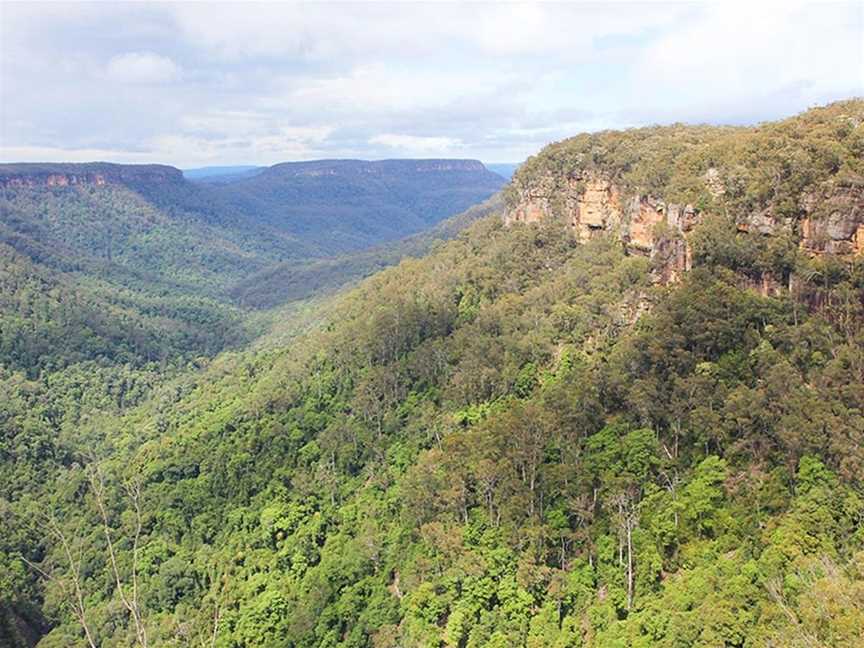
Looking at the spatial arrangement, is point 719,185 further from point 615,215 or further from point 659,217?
point 615,215

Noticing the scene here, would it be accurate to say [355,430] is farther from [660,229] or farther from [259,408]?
[660,229]

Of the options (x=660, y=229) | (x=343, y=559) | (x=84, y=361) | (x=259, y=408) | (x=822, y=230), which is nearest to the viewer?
(x=822, y=230)

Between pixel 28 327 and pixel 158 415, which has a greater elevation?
pixel 28 327

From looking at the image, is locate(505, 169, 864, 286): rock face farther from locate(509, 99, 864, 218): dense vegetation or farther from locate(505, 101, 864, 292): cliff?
locate(509, 99, 864, 218): dense vegetation

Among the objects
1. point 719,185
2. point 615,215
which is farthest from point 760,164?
point 615,215

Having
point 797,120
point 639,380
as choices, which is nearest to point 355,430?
point 639,380

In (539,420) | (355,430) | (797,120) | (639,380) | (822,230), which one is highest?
(797,120)

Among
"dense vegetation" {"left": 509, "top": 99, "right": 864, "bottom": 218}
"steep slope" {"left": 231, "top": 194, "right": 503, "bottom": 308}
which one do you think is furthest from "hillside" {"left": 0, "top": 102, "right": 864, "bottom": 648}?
"steep slope" {"left": 231, "top": 194, "right": 503, "bottom": 308}
